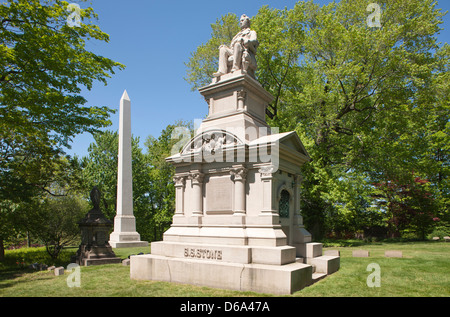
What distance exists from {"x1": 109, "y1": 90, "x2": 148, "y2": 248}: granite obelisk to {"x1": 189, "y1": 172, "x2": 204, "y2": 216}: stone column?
16.2 metres

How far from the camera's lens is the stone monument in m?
8.29

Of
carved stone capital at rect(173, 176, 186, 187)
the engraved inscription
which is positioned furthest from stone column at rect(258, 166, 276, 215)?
carved stone capital at rect(173, 176, 186, 187)

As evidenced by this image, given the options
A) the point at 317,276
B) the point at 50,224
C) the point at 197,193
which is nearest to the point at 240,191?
the point at 197,193

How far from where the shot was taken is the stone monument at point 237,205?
8292 mm

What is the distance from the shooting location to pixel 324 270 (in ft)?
32.6

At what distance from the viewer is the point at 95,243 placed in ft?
49.9

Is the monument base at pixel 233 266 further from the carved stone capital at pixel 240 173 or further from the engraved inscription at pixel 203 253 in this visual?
the carved stone capital at pixel 240 173

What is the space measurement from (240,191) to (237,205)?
441mm

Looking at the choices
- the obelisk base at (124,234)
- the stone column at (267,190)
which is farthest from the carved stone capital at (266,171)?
the obelisk base at (124,234)

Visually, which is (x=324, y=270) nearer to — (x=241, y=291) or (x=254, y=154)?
(x=241, y=291)

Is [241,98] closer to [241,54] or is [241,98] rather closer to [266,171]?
[241,54]

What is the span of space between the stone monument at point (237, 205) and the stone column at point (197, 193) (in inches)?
1.3

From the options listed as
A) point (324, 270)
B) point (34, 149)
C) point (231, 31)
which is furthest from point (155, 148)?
point (324, 270)
